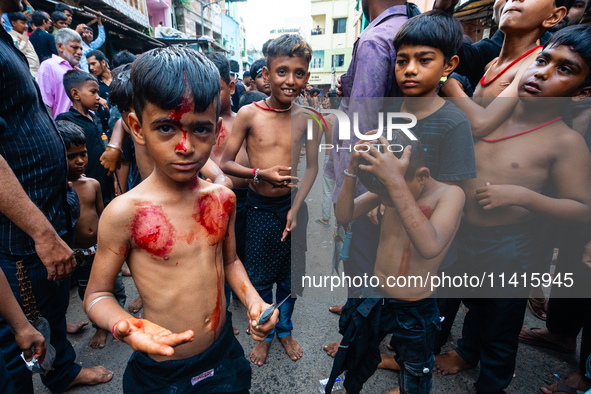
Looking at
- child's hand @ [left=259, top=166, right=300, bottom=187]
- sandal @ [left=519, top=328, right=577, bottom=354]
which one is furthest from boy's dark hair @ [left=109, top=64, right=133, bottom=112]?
sandal @ [left=519, top=328, right=577, bottom=354]

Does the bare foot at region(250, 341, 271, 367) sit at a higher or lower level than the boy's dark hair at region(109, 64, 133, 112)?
lower

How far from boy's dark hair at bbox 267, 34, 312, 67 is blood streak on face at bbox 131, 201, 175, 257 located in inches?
56.3

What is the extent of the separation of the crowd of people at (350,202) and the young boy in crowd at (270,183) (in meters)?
0.02

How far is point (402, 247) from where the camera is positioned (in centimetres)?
148

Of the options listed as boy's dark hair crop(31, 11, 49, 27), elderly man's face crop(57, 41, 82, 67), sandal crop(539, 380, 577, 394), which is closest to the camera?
sandal crop(539, 380, 577, 394)

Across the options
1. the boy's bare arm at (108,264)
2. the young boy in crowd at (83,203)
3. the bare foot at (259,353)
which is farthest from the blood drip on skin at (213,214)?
the young boy in crowd at (83,203)

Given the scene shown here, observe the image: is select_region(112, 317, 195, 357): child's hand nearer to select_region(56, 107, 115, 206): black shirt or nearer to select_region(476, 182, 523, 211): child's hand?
select_region(476, 182, 523, 211): child's hand

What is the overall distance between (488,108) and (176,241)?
1686 millimetres

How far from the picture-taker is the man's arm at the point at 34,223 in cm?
120

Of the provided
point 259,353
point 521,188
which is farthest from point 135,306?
point 521,188

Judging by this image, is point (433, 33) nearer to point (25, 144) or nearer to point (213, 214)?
point (213, 214)

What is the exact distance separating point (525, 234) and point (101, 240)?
208 cm

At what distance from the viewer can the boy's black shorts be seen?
1.16m

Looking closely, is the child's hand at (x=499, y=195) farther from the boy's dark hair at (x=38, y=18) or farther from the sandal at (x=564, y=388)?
the boy's dark hair at (x=38, y=18)
